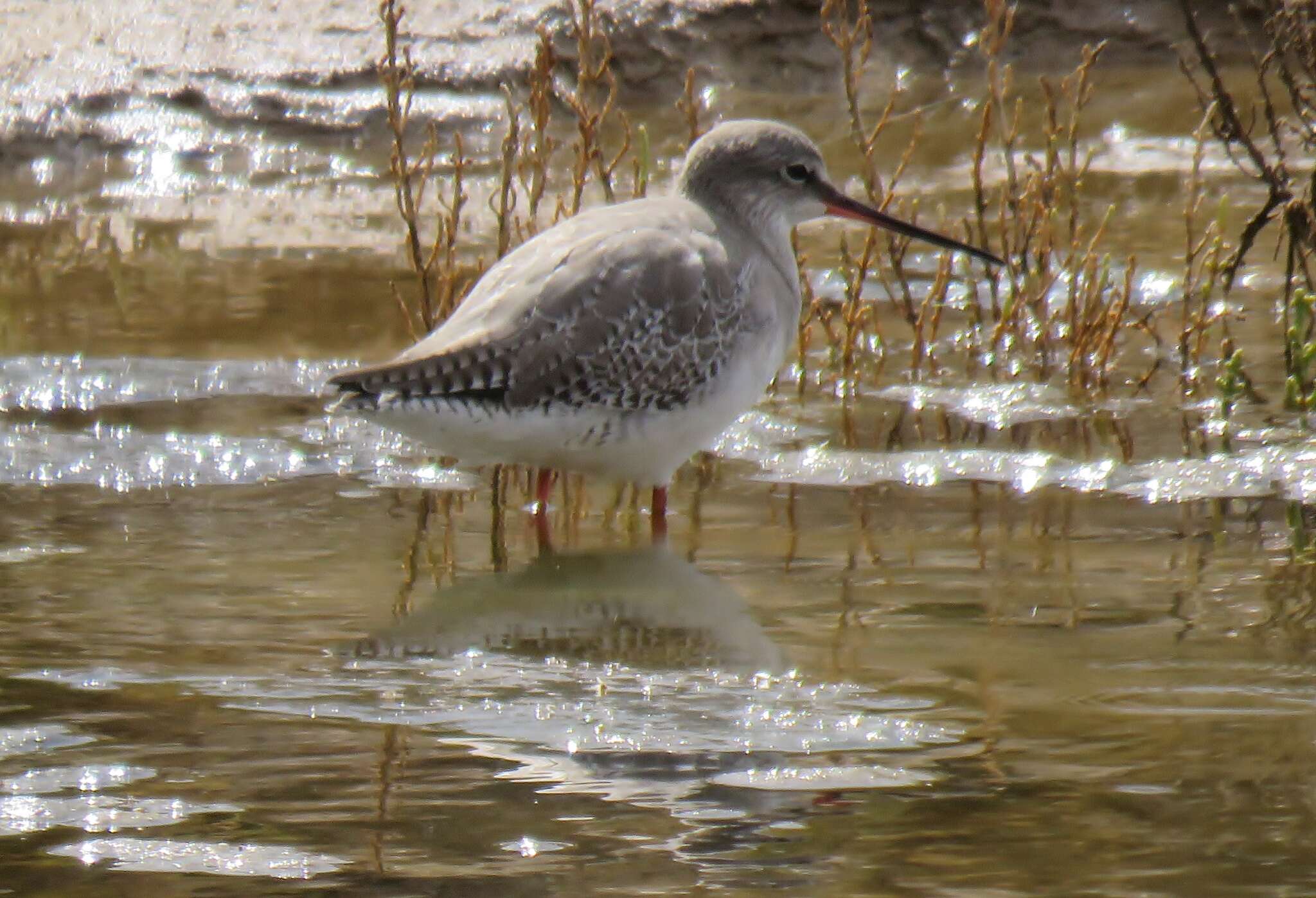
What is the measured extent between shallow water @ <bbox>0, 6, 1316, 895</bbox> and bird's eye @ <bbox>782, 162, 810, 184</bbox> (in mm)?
904

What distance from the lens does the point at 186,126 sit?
12.4m

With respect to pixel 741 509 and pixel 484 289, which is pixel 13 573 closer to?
pixel 484 289

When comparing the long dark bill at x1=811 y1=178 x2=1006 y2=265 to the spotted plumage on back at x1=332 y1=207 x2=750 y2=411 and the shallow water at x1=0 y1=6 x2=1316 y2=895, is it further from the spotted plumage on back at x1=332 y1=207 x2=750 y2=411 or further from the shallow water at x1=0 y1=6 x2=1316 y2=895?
the spotted plumage on back at x1=332 y1=207 x2=750 y2=411

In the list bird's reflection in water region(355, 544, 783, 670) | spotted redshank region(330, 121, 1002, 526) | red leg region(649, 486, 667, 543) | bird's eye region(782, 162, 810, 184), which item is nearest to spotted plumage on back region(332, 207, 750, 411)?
spotted redshank region(330, 121, 1002, 526)

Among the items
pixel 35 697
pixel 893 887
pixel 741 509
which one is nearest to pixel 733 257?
pixel 741 509

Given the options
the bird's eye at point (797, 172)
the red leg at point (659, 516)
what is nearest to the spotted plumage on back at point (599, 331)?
the red leg at point (659, 516)

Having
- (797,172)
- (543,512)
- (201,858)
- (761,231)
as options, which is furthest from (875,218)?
(201,858)

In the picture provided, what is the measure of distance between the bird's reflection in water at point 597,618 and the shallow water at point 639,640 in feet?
0.05

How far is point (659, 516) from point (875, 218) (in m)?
1.64

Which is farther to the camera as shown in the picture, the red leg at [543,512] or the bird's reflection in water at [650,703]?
the red leg at [543,512]

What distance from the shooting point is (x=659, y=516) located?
6.28 metres

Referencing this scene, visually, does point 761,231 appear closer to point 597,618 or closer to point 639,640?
point 597,618

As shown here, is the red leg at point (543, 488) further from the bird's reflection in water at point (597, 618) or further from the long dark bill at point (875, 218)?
the long dark bill at point (875, 218)

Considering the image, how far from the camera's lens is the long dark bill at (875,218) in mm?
7184
